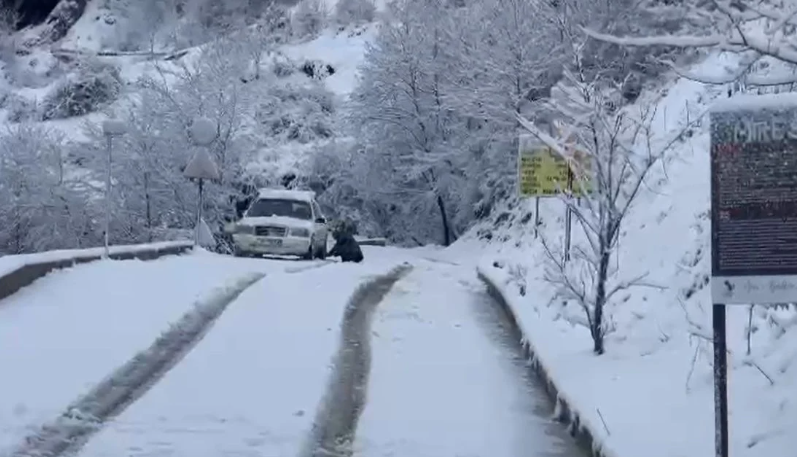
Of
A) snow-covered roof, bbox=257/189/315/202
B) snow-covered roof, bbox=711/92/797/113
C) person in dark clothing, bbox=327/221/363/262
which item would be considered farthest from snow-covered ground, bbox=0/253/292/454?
person in dark clothing, bbox=327/221/363/262

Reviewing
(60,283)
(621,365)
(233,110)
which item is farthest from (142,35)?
(621,365)

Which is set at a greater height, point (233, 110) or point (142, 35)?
point (142, 35)

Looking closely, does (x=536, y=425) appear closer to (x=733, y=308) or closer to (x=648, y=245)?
(x=733, y=308)

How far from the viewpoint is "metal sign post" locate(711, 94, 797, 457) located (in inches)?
230

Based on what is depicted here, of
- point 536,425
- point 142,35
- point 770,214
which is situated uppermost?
point 142,35

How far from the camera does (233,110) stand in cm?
4372

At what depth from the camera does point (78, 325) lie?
489 inches

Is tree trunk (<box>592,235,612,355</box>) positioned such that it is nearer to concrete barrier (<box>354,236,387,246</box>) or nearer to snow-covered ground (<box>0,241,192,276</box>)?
snow-covered ground (<box>0,241,192,276</box>)

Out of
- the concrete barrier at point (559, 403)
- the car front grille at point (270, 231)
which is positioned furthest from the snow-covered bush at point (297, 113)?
the concrete barrier at point (559, 403)

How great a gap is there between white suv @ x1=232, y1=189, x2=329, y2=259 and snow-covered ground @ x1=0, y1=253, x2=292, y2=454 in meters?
7.54

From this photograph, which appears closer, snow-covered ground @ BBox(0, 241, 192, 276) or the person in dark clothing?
snow-covered ground @ BBox(0, 241, 192, 276)

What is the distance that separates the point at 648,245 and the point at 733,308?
435 centimetres

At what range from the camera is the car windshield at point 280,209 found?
28000 mm

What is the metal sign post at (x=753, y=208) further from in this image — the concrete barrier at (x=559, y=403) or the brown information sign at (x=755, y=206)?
the concrete barrier at (x=559, y=403)
